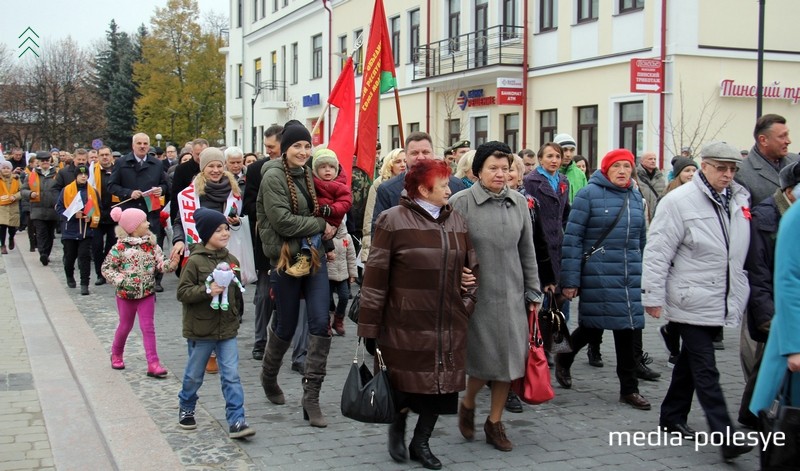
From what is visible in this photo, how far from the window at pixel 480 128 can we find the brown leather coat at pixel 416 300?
23.4 metres

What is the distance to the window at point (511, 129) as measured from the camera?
26.8m

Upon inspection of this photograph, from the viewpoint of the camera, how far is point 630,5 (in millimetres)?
21688

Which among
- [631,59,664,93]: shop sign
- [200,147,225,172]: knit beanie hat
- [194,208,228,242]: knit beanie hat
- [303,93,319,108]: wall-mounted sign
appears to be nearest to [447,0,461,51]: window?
[631,59,664,93]: shop sign

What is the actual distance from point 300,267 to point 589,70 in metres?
18.6

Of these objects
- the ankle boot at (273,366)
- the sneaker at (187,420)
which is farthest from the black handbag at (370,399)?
the sneaker at (187,420)

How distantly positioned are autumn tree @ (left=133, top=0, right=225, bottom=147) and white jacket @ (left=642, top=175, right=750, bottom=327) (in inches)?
2381

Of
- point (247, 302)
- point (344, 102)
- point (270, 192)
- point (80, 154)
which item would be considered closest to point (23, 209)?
point (80, 154)

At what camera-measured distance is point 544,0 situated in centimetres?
2514

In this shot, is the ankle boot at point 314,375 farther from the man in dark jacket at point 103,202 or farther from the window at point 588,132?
the window at point 588,132

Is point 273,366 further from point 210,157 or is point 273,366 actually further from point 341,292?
point 341,292

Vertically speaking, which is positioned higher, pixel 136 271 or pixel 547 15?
pixel 547 15

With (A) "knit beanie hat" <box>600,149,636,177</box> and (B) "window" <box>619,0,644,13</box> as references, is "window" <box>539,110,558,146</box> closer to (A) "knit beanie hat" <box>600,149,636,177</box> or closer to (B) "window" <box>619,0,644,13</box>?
(B) "window" <box>619,0,644,13</box>

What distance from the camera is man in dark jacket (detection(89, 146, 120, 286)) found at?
1250 cm

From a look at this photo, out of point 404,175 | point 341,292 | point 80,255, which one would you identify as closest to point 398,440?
point 404,175
